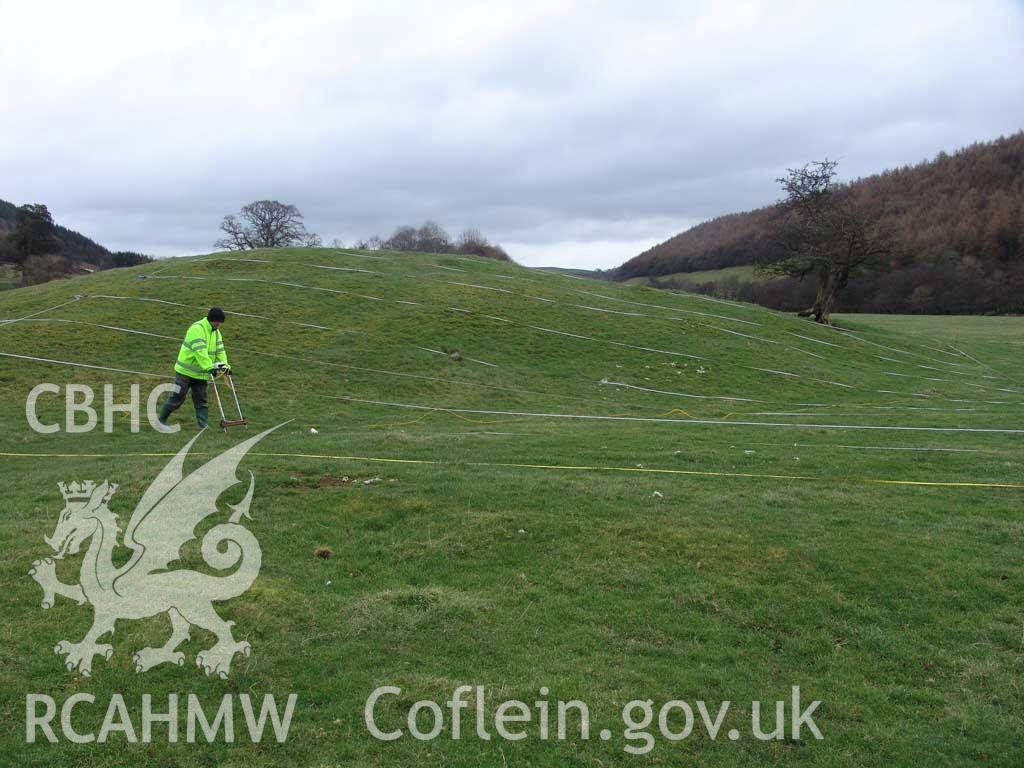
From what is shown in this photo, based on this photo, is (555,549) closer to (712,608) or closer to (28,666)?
(712,608)

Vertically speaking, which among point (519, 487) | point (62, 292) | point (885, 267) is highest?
point (885, 267)

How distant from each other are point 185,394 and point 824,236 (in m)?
41.8

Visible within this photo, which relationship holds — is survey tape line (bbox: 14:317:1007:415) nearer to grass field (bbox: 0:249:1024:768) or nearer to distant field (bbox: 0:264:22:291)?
grass field (bbox: 0:249:1024:768)

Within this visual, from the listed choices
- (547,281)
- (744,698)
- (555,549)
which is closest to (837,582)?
(744,698)

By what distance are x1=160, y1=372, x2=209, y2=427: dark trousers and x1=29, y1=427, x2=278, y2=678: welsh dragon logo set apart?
181 inches

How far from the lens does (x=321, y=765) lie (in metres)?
4.06

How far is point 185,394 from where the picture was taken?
13.2 meters

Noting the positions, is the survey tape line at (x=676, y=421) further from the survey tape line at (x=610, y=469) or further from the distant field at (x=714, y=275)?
the distant field at (x=714, y=275)

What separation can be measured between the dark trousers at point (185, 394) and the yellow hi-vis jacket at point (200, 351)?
0.68ft

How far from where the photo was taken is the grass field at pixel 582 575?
4504mm

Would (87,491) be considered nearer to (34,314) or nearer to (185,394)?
(185,394)

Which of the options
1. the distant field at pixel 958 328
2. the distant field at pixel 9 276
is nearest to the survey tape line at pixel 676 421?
the distant field at pixel 958 328

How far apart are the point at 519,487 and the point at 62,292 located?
31.2 meters

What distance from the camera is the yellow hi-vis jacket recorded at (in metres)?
12.8
